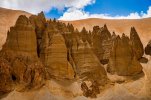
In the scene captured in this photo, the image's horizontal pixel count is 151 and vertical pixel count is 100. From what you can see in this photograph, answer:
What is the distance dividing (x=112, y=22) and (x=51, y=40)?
57.9 metres

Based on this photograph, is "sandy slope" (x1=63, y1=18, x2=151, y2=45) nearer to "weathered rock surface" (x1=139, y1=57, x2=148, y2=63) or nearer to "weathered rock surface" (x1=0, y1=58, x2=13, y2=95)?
"weathered rock surface" (x1=139, y1=57, x2=148, y2=63)

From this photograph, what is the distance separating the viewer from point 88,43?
2124 inches

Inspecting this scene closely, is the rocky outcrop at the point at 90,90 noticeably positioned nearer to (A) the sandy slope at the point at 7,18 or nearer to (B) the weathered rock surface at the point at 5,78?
(B) the weathered rock surface at the point at 5,78

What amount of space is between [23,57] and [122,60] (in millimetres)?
12024

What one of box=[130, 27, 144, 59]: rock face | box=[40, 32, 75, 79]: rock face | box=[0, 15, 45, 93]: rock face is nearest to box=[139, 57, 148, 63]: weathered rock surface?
box=[130, 27, 144, 59]: rock face

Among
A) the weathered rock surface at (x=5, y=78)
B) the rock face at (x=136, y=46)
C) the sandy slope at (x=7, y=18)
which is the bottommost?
the weathered rock surface at (x=5, y=78)

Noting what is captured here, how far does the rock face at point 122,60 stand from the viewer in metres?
53.4

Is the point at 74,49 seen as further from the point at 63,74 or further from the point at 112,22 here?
the point at 112,22

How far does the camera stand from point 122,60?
53844 mm

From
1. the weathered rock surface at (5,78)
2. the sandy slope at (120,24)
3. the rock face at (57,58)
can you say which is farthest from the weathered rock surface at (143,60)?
the sandy slope at (120,24)

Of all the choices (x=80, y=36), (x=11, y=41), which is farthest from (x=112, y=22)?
(x=11, y=41)

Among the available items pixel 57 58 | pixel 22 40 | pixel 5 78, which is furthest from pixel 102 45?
pixel 5 78

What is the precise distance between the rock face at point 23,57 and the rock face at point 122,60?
9529 mm

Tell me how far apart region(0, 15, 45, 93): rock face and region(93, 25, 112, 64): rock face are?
10.3 meters
